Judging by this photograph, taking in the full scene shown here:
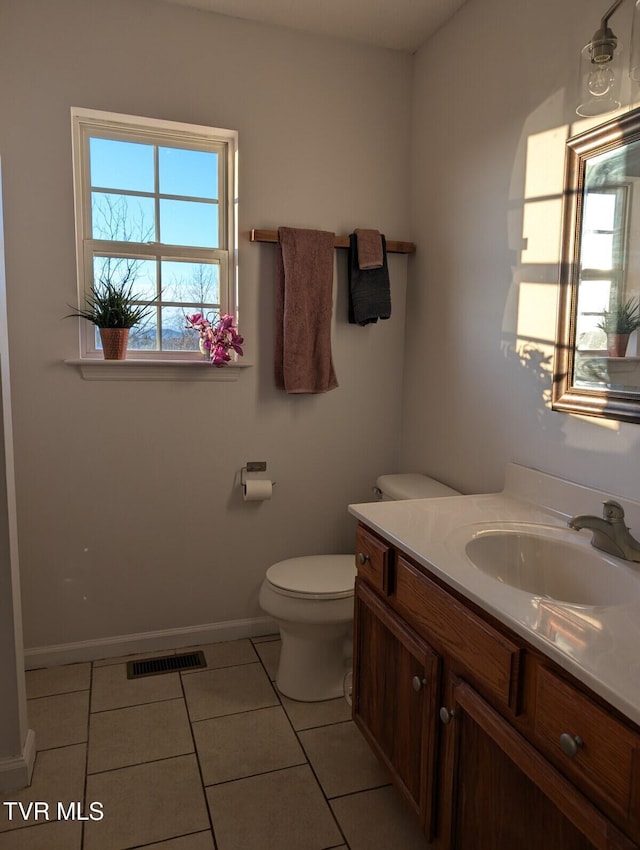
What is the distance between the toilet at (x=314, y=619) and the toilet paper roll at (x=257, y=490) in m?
0.33

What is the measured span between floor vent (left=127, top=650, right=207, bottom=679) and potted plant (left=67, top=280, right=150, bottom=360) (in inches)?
50.3

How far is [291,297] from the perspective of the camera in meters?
2.55

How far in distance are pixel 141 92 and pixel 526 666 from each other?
241cm

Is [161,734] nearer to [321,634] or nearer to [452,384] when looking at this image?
[321,634]

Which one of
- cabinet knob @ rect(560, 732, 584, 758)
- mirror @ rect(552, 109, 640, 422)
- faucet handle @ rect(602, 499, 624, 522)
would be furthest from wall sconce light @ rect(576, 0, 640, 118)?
cabinet knob @ rect(560, 732, 584, 758)

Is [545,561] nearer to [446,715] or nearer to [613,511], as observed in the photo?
[613,511]

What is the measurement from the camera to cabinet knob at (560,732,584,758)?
1.00 meters

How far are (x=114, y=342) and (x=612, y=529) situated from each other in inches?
73.9

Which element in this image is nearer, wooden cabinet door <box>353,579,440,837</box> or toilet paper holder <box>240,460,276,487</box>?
wooden cabinet door <box>353,579,440,837</box>

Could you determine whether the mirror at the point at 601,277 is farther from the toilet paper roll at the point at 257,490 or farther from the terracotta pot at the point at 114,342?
the terracotta pot at the point at 114,342

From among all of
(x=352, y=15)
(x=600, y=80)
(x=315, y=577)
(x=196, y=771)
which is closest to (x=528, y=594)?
(x=600, y=80)

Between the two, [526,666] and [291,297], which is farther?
[291,297]

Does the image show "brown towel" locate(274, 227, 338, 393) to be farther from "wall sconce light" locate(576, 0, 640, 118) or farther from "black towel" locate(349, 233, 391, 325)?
"wall sconce light" locate(576, 0, 640, 118)

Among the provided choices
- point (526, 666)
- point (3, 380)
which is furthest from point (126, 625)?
point (526, 666)
